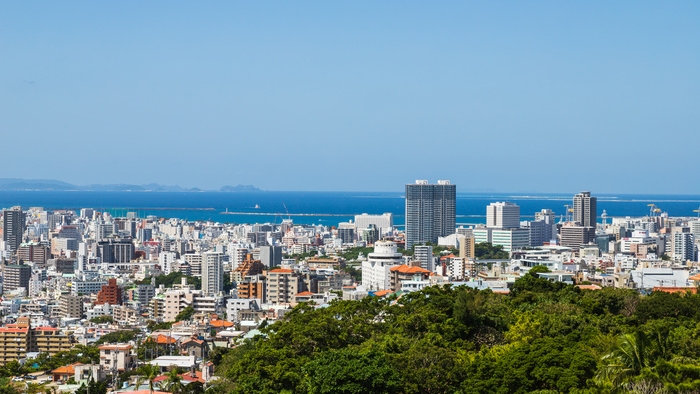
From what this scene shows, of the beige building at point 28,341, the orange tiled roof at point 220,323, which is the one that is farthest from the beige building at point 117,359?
the orange tiled roof at point 220,323

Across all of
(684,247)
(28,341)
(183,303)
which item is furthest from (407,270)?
(684,247)

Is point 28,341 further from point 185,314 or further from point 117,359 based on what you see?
point 117,359

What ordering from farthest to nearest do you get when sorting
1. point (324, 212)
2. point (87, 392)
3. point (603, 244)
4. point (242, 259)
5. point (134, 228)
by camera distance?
point (324, 212) < point (134, 228) < point (603, 244) < point (242, 259) < point (87, 392)

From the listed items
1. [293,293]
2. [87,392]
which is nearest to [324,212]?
[293,293]

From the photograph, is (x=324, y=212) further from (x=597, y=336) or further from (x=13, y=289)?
(x=597, y=336)

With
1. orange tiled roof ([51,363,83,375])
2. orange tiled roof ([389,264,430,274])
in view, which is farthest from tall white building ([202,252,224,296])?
orange tiled roof ([51,363,83,375])

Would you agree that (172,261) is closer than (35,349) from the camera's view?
No
